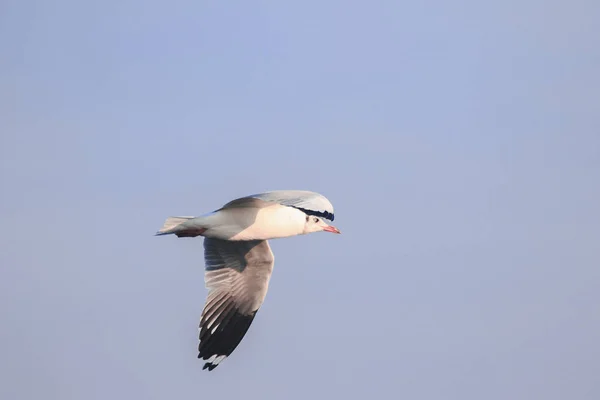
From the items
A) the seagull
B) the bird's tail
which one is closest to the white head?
the seagull

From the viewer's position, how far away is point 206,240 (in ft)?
49.3

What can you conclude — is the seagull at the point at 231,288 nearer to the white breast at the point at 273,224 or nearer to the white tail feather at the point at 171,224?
the white breast at the point at 273,224

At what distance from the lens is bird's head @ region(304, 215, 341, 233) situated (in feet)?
46.5

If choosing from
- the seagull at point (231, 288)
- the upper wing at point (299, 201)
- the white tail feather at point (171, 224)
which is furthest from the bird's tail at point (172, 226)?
the seagull at point (231, 288)

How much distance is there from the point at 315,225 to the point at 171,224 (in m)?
2.15

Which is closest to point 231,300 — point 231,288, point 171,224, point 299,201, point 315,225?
point 231,288

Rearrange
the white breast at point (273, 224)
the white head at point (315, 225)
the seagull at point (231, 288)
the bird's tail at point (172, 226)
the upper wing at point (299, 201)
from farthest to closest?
the seagull at point (231, 288), the white head at point (315, 225), the white breast at point (273, 224), the bird's tail at point (172, 226), the upper wing at point (299, 201)

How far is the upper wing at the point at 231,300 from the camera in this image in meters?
14.7

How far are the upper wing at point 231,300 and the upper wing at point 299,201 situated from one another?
1851 mm

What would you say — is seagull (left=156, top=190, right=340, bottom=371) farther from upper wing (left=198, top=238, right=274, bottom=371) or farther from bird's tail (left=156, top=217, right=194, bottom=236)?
bird's tail (left=156, top=217, right=194, bottom=236)

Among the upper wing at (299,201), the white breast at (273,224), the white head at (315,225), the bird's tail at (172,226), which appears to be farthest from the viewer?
the white head at (315,225)

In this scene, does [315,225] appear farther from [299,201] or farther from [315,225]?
[299,201]

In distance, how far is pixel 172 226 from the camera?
1308 cm

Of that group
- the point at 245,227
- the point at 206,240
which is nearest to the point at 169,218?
the point at 245,227
